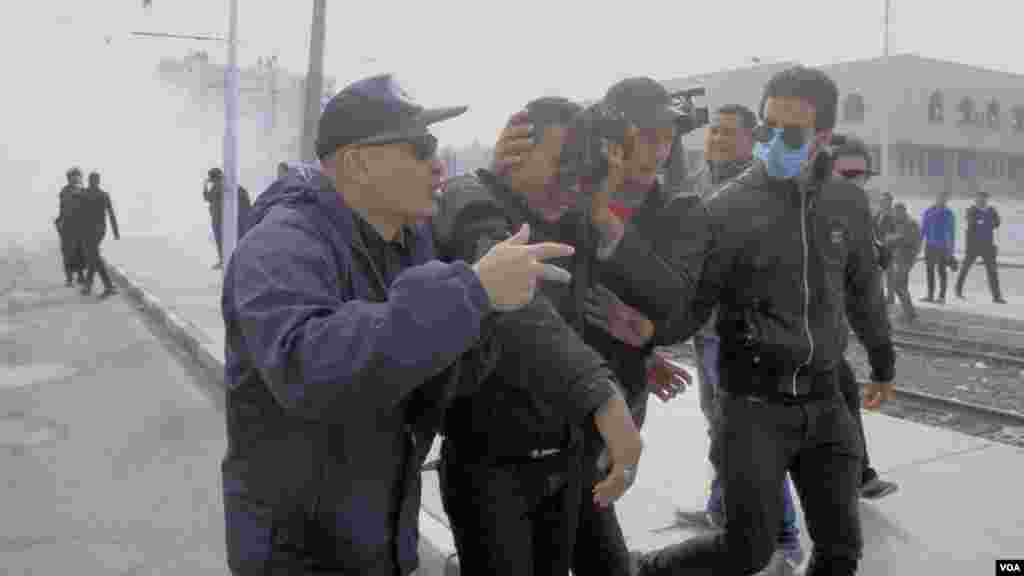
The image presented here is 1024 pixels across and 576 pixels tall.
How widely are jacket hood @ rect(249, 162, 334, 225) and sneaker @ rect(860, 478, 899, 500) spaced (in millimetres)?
3754

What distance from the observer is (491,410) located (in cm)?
230

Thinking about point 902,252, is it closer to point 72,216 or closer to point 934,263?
point 934,263

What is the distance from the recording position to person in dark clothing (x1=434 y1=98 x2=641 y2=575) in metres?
2.25

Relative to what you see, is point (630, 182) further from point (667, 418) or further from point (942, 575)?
point (667, 418)

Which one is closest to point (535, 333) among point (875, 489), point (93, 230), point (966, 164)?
point (875, 489)

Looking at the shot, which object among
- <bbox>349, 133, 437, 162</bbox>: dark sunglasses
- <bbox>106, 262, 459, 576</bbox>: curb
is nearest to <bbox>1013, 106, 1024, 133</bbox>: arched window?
<bbox>106, 262, 459, 576</bbox>: curb

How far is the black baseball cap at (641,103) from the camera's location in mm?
2680

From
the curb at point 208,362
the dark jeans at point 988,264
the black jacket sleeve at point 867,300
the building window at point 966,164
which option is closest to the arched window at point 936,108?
the building window at point 966,164

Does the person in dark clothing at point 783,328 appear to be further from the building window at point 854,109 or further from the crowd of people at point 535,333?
the building window at point 854,109

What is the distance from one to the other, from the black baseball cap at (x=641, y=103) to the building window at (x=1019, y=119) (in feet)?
198

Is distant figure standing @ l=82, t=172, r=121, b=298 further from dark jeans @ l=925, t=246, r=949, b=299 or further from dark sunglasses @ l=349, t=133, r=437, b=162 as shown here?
dark sunglasses @ l=349, t=133, r=437, b=162

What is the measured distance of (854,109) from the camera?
4922 centimetres

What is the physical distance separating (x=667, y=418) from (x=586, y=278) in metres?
4.32

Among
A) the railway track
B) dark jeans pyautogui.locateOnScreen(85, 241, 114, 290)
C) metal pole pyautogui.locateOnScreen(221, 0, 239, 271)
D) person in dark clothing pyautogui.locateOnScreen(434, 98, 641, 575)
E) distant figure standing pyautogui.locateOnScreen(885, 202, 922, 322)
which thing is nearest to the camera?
person in dark clothing pyautogui.locateOnScreen(434, 98, 641, 575)
